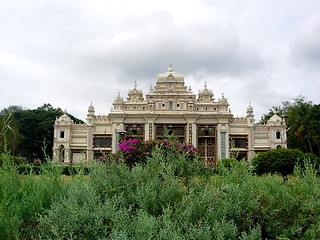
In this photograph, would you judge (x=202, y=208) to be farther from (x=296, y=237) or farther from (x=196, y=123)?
(x=196, y=123)

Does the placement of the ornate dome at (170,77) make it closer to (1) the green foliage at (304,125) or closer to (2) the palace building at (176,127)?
(2) the palace building at (176,127)

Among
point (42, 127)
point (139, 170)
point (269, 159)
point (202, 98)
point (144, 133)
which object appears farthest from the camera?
point (42, 127)

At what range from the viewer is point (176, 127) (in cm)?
3384

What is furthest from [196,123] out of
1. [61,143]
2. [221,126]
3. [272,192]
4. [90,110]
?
[272,192]

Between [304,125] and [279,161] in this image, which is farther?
[304,125]

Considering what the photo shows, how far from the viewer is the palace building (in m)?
33.1

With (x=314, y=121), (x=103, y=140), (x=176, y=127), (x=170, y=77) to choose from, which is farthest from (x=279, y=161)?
(x=103, y=140)

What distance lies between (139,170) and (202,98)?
105ft

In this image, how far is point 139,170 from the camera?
3.96m

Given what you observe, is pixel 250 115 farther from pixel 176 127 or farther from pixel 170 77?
pixel 170 77

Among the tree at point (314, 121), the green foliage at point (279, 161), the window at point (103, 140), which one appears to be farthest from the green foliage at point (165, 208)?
the tree at point (314, 121)

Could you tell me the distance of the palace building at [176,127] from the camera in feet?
108

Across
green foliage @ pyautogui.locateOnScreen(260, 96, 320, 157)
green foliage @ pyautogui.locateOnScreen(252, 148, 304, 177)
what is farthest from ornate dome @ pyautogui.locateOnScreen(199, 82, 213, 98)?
green foliage @ pyautogui.locateOnScreen(252, 148, 304, 177)

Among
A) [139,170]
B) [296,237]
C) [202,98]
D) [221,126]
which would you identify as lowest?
[296,237]
